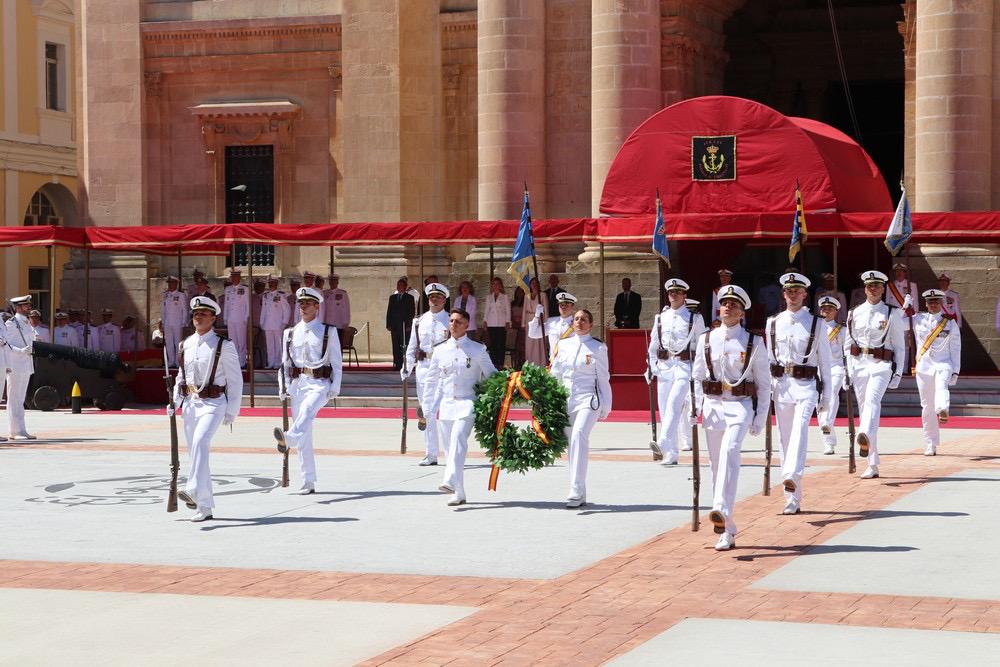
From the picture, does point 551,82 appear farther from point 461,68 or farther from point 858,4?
point 858,4

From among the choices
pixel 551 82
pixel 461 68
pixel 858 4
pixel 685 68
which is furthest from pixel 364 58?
pixel 858 4

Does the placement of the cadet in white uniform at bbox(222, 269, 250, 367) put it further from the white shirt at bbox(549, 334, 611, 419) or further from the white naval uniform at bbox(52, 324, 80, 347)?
the white shirt at bbox(549, 334, 611, 419)

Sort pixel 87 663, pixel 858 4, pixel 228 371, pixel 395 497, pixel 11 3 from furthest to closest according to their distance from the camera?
pixel 11 3, pixel 858 4, pixel 395 497, pixel 228 371, pixel 87 663

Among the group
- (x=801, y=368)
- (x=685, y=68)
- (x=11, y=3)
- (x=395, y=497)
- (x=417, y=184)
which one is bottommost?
(x=395, y=497)

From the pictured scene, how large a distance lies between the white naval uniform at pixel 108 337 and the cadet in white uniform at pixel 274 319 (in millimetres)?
3313

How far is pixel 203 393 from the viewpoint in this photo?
47.3 feet

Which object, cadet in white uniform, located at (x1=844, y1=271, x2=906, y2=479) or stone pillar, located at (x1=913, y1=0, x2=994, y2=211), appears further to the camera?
stone pillar, located at (x1=913, y1=0, x2=994, y2=211)

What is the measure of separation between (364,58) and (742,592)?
2741 cm

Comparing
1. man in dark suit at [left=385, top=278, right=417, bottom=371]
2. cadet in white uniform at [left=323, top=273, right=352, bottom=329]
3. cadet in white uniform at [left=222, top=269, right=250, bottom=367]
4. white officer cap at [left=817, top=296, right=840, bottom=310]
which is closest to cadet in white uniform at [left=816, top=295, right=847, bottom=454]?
white officer cap at [left=817, top=296, right=840, bottom=310]

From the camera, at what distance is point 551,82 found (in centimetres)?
3397

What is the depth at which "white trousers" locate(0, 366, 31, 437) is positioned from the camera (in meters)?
22.9

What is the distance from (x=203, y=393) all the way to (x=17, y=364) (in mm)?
10207

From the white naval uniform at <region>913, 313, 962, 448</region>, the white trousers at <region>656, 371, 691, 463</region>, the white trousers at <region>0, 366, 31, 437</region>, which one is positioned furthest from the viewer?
the white trousers at <region>0, 366, 31, 437</region>

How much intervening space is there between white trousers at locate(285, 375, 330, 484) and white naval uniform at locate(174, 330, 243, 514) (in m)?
1.43
